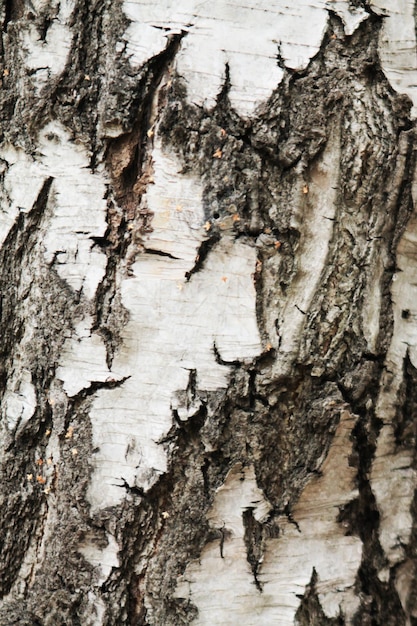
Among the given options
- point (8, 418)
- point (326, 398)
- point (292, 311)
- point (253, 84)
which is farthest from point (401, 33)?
point (8, 418)

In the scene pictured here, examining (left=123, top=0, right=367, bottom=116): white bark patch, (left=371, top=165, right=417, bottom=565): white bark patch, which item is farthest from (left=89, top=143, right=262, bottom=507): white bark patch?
(left=371, top=165, right=417, bottom=565): white bark patch

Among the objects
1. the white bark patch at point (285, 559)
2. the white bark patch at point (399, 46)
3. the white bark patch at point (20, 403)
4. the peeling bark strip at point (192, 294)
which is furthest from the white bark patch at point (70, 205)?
the white bark patch at point (399, 46)

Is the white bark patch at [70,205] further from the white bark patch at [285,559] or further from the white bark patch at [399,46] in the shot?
the white bark patch at [399,46]

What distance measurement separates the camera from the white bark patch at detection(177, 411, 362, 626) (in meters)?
1.19

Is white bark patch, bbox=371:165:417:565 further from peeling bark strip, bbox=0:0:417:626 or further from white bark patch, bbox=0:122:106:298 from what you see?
white bark patch, bbox=0:122:106:298

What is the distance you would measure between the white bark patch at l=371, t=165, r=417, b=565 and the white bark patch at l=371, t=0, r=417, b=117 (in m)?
0.19

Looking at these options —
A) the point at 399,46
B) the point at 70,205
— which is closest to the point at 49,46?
the point at 70,205

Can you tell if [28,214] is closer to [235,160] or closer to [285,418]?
[235,160]

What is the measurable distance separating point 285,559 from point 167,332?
48 centimetres

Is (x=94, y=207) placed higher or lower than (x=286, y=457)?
higher

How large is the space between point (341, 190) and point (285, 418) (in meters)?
0.43

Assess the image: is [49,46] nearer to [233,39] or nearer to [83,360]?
[233,39]

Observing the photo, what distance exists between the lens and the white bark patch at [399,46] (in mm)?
1221

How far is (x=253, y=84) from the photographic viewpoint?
3.74 ft
